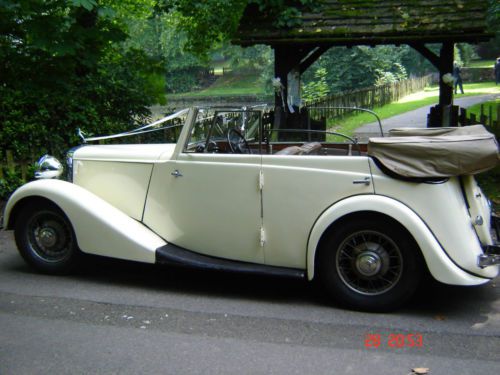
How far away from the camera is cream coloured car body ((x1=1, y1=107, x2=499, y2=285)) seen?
16.5 ft

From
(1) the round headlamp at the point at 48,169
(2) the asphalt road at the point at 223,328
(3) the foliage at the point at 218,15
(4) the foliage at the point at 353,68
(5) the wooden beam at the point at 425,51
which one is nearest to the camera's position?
(2) the asphalt road at the point at 223,328

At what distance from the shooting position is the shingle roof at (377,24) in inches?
424

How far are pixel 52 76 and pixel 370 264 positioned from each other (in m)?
7.50

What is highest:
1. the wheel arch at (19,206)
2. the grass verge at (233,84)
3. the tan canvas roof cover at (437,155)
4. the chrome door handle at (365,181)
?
the grass verge at (233,84)

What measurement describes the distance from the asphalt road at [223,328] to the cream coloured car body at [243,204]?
0.39m

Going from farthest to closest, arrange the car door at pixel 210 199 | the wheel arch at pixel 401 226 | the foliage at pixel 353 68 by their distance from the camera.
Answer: the foliage at pixel 353 68 < the car door at pixel 210 199 < the wheel arch at pixel 401 226

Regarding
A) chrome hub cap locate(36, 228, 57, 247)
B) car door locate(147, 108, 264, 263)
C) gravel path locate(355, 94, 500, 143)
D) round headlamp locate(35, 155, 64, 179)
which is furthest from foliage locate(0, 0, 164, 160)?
gravel path locate(355, 94, 500, 143)

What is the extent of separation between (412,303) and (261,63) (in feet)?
166

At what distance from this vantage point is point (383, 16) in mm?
11320

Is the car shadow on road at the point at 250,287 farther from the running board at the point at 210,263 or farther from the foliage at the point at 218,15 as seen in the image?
the foliage at the point at 218,15

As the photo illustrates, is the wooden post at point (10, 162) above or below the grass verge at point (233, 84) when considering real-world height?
below

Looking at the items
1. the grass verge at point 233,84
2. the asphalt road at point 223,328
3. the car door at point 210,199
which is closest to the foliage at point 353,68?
the car door at point 210,199

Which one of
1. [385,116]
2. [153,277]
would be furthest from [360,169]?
[385,116]
